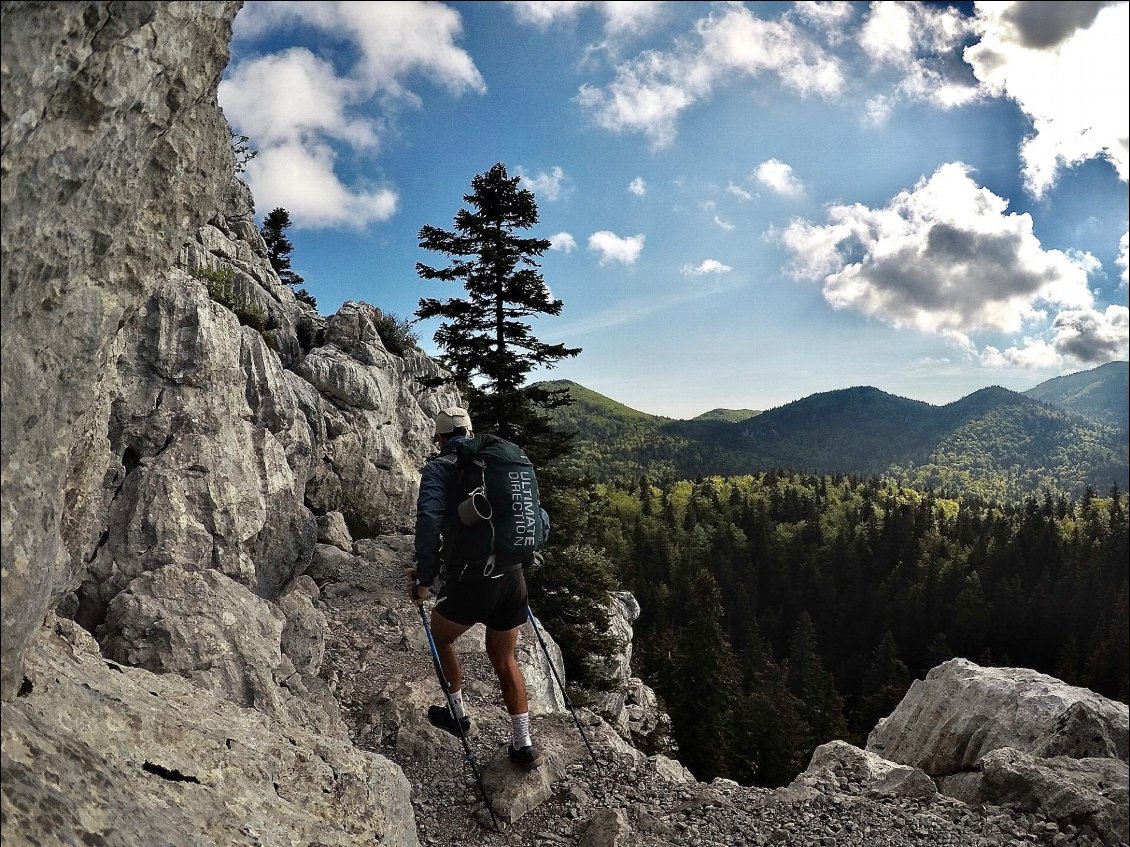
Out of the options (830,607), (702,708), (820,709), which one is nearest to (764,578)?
(830,607)

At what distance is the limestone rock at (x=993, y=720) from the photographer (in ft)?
29.8

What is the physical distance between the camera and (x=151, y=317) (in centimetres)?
1117

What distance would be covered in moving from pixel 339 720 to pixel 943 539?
119m

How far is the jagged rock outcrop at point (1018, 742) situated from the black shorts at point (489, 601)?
6180 mm

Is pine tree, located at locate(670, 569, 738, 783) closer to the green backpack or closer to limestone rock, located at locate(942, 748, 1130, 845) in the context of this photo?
limestone rock, located at locate(942, 748, 1130, 845)

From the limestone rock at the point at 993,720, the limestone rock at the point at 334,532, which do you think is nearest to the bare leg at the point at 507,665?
the limestone rock at the point at 993,720

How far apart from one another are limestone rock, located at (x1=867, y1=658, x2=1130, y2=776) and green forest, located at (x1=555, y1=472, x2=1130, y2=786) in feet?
34.3

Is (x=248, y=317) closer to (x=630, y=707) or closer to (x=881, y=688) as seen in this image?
(x=630, y=707)

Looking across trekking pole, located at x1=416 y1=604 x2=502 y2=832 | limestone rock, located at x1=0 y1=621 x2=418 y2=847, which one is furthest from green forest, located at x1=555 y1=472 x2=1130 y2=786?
limestone rock, located at x1=0 y1=621 x2=418 y2=847

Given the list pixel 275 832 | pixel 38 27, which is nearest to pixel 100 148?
pixel 38 27

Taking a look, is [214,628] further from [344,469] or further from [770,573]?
[770,573]

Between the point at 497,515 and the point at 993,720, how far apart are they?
10.8 meters

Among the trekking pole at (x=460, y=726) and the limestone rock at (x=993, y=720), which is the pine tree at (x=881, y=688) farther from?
the trekking pole at (x=460, y=726)

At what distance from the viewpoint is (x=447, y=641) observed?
6.38 metres
